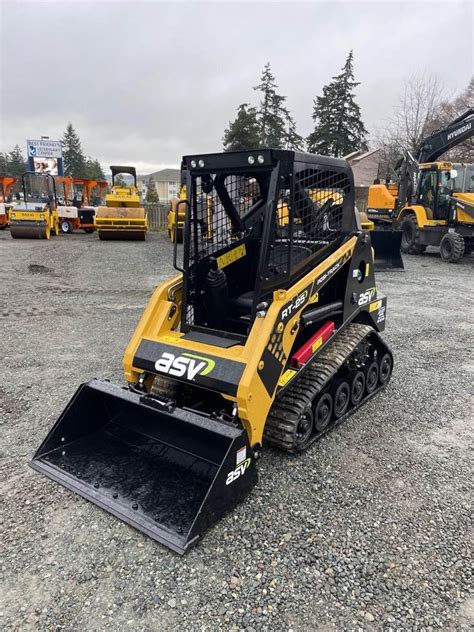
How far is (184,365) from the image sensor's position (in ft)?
10.8

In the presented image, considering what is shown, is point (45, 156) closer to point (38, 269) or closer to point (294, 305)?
point (38, 269)

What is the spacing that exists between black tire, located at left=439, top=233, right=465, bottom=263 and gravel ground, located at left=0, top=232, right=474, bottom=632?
917cm

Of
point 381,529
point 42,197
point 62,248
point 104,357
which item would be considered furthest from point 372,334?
point 42,197

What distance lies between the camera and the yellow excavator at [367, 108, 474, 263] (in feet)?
43.2

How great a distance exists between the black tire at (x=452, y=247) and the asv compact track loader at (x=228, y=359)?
33.1 feet

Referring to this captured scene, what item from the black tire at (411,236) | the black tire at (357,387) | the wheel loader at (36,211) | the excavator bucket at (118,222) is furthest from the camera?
the excavator bucket at (118,222)

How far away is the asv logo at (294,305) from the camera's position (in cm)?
326

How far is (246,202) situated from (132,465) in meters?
2.38

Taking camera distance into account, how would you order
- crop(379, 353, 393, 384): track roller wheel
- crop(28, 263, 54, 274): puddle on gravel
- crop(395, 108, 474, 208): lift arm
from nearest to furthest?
1. crop(379, 353, 393, 384): track roller wheel
2. crop(28, 263, 54, 274): puddle on gravel
3. crop(395, 108, 474, 208): lift arm

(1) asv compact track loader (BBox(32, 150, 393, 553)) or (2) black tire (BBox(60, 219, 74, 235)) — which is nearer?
(1) asv compact track loader (BBox(32, 150, 393, 553))

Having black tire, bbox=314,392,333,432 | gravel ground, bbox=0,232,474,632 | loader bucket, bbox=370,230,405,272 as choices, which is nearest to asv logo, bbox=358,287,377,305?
gravel ground, bbox=0,232,474,632

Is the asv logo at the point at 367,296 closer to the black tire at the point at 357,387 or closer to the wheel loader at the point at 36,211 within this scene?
the black tire at the point at 357,387

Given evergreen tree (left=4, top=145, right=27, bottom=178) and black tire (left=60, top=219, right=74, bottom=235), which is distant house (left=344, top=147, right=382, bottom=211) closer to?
black tire (left=60, top=219, right=74, bottom=235)

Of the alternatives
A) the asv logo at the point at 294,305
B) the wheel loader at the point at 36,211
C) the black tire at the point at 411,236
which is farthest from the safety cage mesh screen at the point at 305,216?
the wheel loader at the point at 36,211
